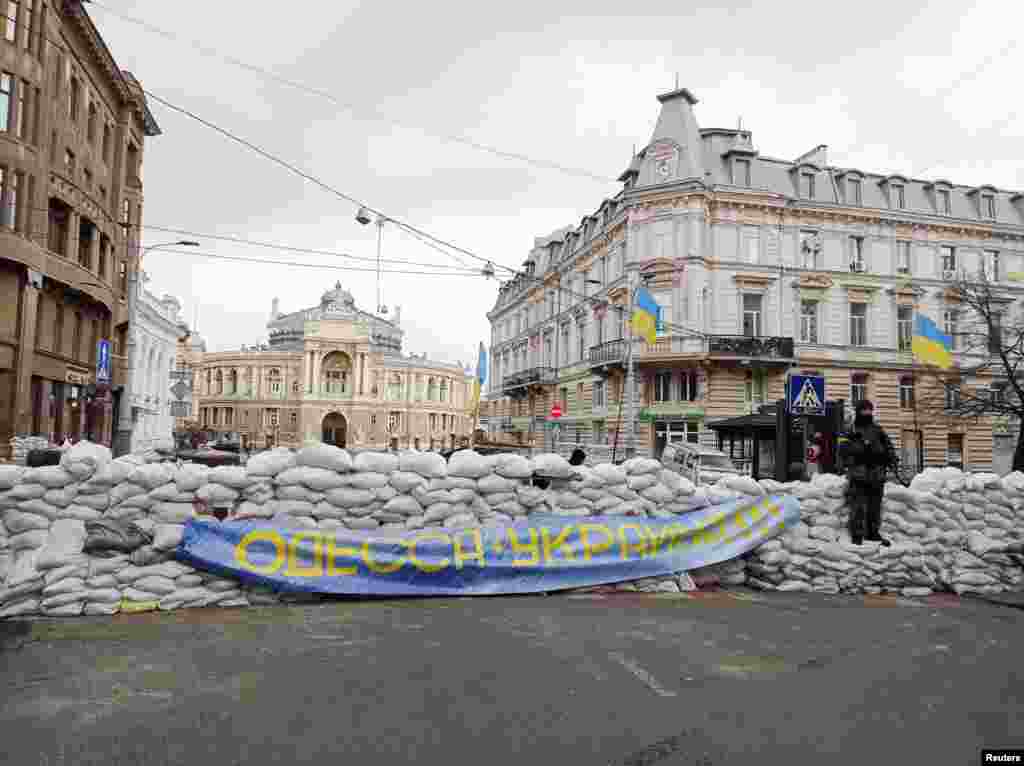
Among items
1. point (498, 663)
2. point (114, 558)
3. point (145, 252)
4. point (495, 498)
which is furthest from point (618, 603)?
point (145, 252)

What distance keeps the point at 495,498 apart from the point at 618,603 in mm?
1467

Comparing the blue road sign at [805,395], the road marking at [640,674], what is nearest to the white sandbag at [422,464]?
the road marking at [640,674]

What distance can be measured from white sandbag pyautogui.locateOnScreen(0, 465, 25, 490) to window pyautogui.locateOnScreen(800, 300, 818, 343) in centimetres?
2991

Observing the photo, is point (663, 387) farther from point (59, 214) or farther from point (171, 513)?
point (171, 513)

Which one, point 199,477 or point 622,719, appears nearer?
point 622,719

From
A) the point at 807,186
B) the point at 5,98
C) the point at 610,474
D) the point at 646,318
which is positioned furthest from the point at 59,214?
the point at 807,186

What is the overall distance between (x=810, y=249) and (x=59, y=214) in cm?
2941

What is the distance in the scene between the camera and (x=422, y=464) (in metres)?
6.29

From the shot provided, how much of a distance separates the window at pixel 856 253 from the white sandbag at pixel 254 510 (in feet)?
102

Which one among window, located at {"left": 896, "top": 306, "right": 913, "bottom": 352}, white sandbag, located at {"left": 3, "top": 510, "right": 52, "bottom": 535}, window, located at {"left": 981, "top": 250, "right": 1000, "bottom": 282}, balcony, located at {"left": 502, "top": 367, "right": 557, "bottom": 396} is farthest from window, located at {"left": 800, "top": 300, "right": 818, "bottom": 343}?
white sandbag, located at {"left": 3, "top": 510, "right": 52, "bottom": 535}

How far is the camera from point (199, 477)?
231 inches

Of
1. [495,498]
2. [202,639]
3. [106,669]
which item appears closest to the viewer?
[106,669]

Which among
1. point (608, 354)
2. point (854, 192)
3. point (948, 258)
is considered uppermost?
point (854, 192)

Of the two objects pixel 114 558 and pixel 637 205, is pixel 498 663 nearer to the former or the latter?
pixel 114 558
